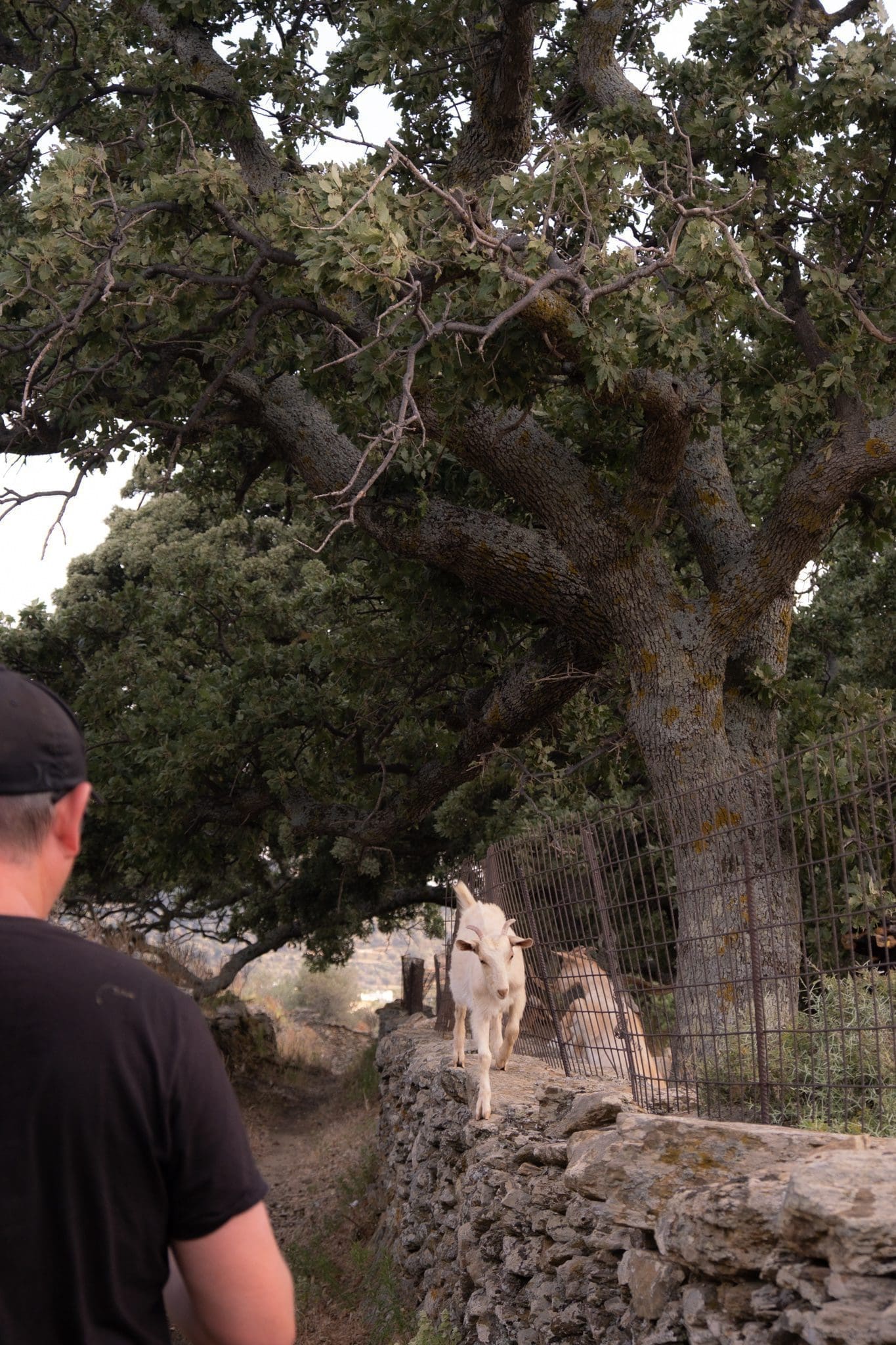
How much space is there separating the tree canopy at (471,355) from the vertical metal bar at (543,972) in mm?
1795

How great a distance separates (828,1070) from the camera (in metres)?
5.61

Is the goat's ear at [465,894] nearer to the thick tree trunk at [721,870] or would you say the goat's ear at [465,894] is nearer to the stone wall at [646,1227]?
the stone wall at [646,1227]

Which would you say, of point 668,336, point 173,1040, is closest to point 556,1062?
point 668,336

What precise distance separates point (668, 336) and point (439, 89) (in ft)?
17.9

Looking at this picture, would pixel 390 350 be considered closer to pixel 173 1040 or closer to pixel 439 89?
pixel 439 89

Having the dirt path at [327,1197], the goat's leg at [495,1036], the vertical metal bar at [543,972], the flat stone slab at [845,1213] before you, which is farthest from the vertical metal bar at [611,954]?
the flat stone slab at [845,1213]

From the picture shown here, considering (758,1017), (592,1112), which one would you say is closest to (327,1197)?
(592,1112)

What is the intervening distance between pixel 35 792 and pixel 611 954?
5.80 metres

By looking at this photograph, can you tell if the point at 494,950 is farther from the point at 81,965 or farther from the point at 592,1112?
the point at 81,965

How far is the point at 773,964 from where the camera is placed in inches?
301

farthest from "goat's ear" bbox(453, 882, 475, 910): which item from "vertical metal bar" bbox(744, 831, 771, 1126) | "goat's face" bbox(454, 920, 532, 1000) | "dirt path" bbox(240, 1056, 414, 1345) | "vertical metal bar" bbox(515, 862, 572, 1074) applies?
"vertical metal bar" bbox(744, 831, 771, 1126)

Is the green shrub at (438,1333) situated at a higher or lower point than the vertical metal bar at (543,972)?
lower

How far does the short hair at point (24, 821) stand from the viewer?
6.84 feet

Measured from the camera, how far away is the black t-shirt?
1.90m
